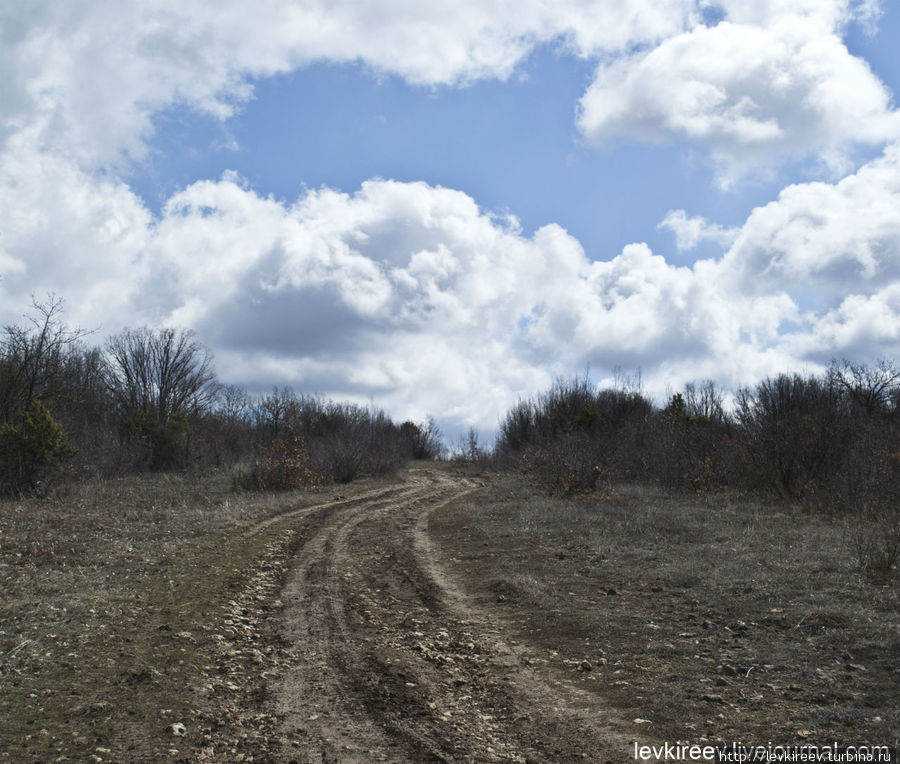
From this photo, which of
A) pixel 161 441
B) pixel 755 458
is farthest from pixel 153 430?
pixel 755 458

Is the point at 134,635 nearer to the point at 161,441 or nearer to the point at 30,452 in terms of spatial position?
the point at 30,452

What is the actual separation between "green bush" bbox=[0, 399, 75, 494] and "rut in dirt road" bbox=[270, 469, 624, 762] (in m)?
12.1

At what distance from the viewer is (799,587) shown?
8.32 m

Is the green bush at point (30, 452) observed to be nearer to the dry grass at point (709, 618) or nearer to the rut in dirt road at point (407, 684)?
the rut in dirt road at point (407, 684)

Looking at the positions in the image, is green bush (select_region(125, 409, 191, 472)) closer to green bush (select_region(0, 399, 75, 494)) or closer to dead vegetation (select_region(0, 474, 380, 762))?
green bush (select_region(0, 399, 75, 494))

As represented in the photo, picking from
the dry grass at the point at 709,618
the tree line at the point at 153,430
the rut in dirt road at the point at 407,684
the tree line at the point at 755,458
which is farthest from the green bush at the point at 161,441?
the rut in dirt road at the point at 407,684

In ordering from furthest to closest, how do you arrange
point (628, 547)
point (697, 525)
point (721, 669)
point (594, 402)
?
point (594, 402) → point (697, 525) → point (628, 547) → point (721, 669)

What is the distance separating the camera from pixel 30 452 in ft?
62.8

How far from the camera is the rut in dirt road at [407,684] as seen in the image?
490cm

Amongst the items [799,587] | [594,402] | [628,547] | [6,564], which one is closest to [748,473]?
[628,547]

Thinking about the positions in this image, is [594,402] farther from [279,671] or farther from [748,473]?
[279,671]

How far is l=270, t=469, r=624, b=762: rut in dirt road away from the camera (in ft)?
16.1

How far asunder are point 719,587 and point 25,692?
7.20 m

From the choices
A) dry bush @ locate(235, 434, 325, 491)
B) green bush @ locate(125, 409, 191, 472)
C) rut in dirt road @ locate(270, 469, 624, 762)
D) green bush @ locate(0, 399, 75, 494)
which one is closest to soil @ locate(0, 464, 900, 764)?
rut in dirt road @ locate(270, 469, 624, 762)
